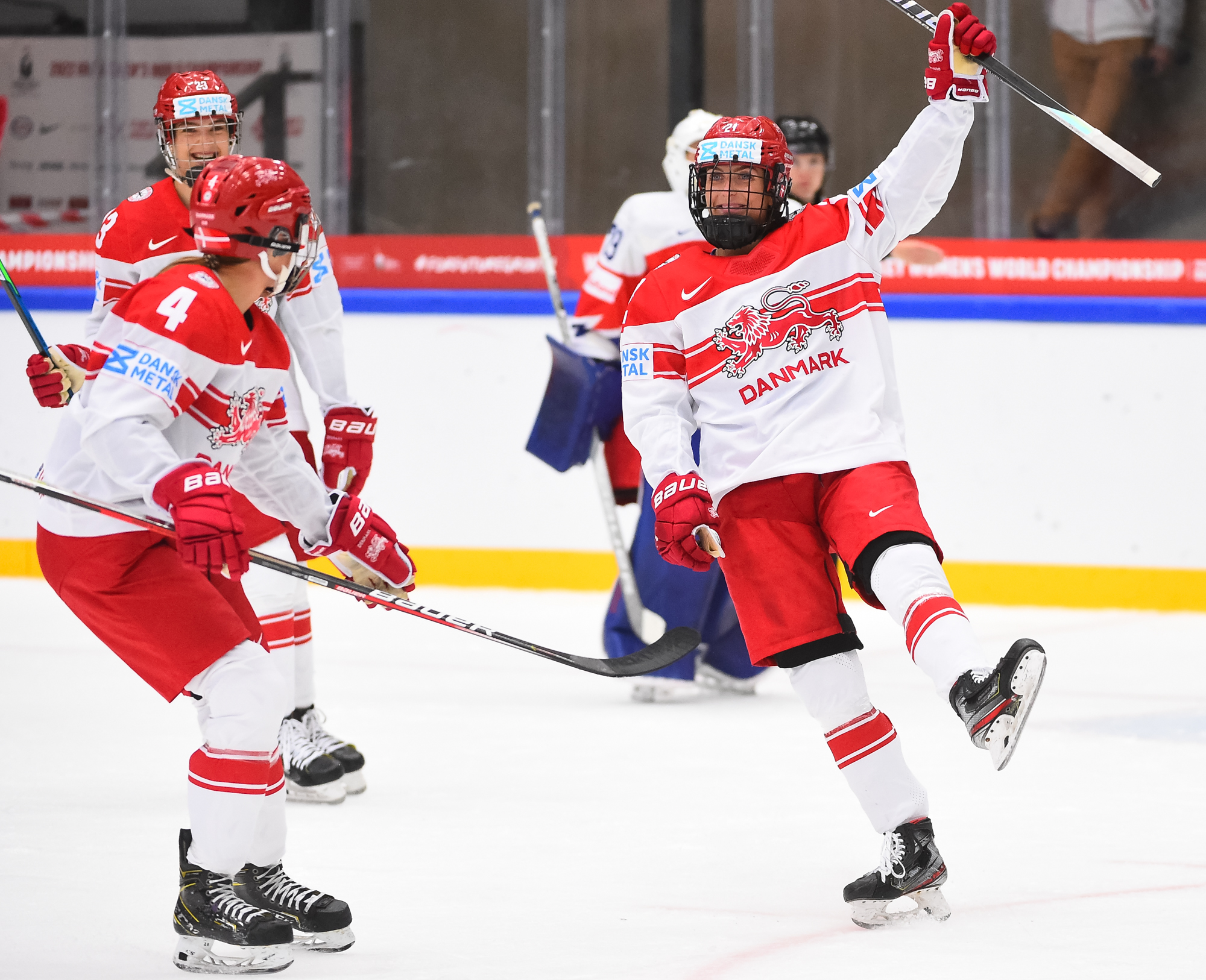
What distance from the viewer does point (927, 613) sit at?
7.32 feet

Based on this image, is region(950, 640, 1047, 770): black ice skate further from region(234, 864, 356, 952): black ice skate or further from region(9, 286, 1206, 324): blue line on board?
region(9, 286, 1206, 324): blue line on board

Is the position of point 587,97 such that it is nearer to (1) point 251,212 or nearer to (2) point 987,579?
(2) point 987,579

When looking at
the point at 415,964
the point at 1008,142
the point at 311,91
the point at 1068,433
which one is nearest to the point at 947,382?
the point at 1068,433

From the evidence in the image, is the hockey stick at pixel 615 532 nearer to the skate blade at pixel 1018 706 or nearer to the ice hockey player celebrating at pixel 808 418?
the ice hockey player celebrating at pixel 808 418

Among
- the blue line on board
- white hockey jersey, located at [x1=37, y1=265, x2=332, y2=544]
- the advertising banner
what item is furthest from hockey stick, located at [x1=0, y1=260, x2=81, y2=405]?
the blue line on board

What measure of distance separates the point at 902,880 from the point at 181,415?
3.68 ft

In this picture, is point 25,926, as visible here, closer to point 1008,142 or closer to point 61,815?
point 61,815

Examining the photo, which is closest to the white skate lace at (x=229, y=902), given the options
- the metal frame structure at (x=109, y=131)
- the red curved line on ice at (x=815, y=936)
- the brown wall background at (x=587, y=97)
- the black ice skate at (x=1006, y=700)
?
the red curved line on ice at (x=815, y=936)

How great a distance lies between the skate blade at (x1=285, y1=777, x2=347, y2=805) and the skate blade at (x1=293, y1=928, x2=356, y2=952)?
863 millimetres

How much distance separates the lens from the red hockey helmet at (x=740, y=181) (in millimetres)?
2486

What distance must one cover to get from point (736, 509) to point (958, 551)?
3.07 m

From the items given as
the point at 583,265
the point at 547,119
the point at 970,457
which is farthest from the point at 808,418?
the point at 547,119

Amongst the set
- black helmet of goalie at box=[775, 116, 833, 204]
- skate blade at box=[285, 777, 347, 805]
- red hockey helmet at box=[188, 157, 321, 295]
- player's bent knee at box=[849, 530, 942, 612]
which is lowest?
skate blade at box=[285, 777, 347, 805]

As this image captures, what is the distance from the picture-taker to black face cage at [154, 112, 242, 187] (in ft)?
9.56
